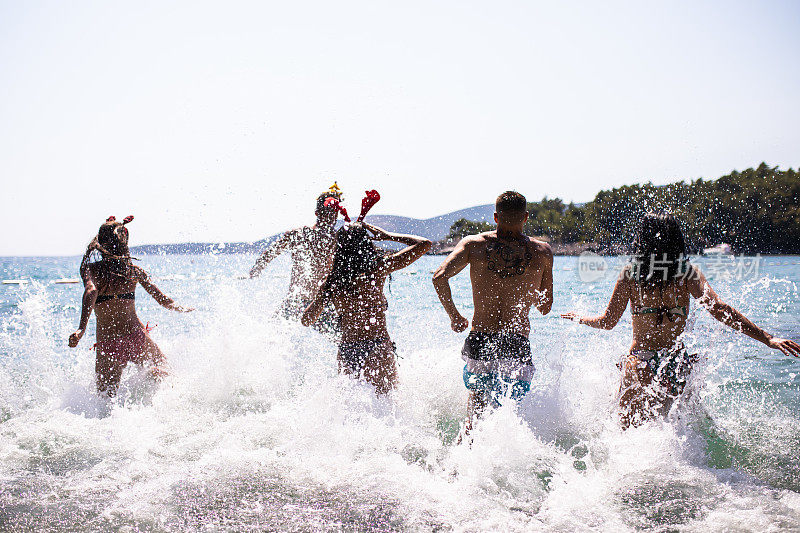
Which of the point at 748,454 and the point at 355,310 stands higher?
the point at 355,310

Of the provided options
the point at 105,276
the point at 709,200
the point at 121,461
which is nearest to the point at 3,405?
the point at 105,276

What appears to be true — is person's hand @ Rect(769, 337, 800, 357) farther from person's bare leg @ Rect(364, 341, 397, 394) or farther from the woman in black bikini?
person's bare leg @ Rect(364, 341, 397, 394)

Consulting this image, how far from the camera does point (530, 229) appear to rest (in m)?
81.2

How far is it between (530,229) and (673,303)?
7943cm

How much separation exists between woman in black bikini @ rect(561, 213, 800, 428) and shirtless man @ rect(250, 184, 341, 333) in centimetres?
278

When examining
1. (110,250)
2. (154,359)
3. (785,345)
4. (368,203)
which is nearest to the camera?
(785,345)

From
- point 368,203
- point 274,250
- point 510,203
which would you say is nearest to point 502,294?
point 510,203

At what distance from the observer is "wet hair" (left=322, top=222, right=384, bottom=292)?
435cm

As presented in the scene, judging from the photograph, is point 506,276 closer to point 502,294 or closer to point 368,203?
point 502,294

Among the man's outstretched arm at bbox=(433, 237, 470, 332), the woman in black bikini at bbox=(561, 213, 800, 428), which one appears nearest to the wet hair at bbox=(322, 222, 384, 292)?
the man's outstretched arm at bbox=(433, 237, 470, 332)

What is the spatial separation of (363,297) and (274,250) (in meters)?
1.90

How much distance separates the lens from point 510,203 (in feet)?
13.0

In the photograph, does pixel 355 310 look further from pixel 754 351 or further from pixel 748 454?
pixel 754 351

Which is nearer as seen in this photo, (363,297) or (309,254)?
(363,297)
